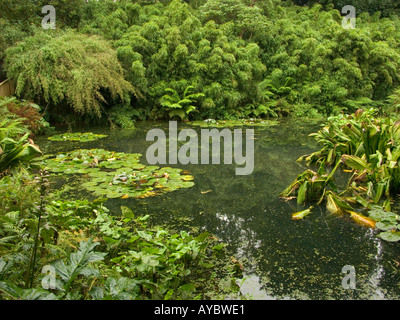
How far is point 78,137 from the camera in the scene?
689cm

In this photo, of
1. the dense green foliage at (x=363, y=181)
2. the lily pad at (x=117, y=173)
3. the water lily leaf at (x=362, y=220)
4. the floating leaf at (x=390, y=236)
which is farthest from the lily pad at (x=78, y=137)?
the floating leaf at (x=390, y=236)

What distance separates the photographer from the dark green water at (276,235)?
2.21m

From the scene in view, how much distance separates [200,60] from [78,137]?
4658 millimetres

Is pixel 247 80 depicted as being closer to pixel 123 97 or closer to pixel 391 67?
pixel 123 97

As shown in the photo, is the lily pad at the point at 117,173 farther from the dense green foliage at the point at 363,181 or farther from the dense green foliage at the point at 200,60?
the dense green foliage at the point at 200,60

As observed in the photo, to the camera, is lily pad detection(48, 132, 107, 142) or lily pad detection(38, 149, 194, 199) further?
lily pad detection(48, 132, 107, 142)

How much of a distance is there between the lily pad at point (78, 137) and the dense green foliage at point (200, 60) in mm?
672

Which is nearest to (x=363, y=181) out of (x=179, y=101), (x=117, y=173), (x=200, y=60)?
(x=117, y=173)

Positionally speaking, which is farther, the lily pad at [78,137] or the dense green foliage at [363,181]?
the lily pad at [78,137]

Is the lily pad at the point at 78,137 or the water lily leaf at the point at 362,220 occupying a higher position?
the water lily leaf at the point at 362,220

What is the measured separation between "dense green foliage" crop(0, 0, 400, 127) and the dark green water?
4499 mm

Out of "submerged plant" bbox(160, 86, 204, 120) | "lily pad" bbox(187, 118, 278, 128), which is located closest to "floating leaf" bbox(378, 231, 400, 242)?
"lily pad" bbox(187, 118, 278, 128)

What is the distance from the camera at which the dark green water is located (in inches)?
87.0

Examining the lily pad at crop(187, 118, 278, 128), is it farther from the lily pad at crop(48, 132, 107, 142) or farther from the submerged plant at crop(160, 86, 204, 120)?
the lily pad at crop(48, 132, 107, 142)
